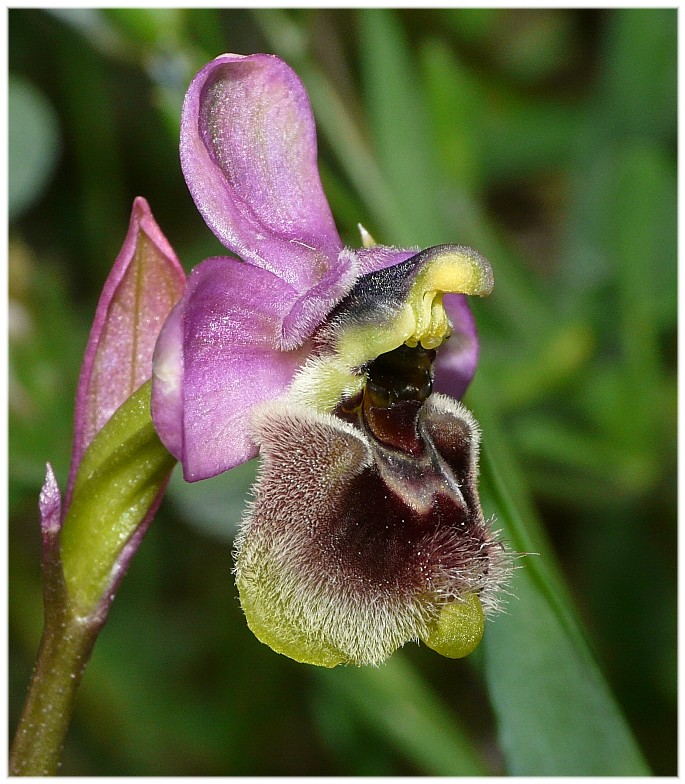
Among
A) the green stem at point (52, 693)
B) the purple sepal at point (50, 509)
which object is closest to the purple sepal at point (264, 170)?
the purple sepal at point (50, 509)

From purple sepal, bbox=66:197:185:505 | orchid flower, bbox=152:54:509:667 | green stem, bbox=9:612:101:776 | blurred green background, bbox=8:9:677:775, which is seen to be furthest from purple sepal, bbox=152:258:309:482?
blurred green background, bbox=8:9:677:775

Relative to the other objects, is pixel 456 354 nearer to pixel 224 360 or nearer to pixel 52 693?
pixel 224 360

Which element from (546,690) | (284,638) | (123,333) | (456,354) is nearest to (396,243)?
(456,354)

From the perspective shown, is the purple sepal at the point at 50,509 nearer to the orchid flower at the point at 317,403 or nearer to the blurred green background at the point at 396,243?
the orchid flower at the point at 317,403

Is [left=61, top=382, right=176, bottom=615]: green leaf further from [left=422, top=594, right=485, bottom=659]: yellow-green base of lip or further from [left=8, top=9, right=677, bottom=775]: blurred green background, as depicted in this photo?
[left=8, top=9, right=677, bottom=775]: blurred green background

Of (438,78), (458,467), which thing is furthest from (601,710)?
(438,78)

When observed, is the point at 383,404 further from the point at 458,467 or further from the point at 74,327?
the point at 74,327
